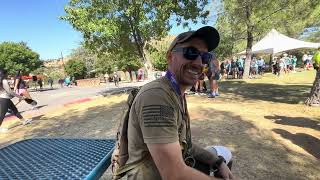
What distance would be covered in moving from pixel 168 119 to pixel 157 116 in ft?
0.21

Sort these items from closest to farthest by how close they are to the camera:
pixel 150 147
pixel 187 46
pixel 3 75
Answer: pixel 150 147 < pixel 187 46 < pixel 3 75

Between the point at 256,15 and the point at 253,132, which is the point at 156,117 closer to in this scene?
the point at 253,132

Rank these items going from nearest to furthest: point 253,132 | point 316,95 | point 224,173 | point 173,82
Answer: point 173,82, point 224,173, point 253,132, point 316,95

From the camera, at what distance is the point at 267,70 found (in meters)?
40.9

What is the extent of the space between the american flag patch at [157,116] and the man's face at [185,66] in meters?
0.42

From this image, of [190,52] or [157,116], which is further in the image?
[190,52]

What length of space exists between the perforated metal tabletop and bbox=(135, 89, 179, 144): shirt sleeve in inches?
43.7

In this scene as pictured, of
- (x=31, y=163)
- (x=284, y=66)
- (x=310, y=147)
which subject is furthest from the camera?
(x=284, y=66)

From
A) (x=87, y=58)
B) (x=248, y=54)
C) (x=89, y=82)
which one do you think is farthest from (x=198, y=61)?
(x=87, y=58)

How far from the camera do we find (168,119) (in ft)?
6.97

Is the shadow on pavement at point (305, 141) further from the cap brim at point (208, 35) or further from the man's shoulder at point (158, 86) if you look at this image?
the man's shoulder at point (158, 86)

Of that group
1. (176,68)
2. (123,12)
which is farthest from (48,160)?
(123,12)

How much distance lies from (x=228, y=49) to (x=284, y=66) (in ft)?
40.2

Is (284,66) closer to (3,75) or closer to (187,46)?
(3,75)
